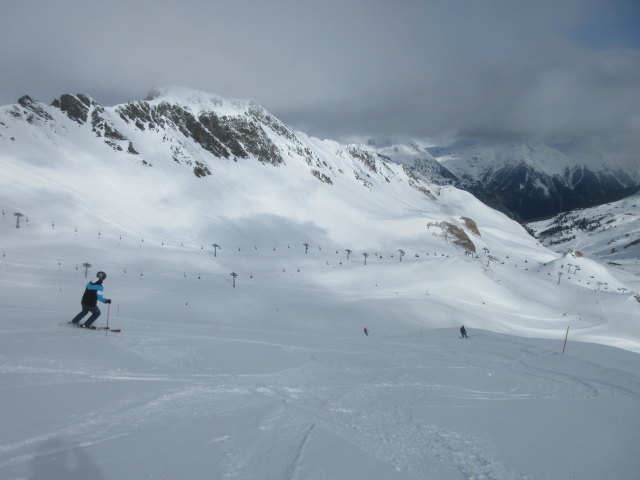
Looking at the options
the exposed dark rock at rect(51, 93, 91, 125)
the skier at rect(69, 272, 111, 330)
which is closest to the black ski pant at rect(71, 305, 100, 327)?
the skier at rect(69, 272, 111, 330)

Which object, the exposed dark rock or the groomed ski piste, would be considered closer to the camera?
the groomed ski piste

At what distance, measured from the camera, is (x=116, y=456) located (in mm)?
5074

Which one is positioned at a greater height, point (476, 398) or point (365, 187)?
point (365, 187)

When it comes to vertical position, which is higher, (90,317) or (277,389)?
(90,317)

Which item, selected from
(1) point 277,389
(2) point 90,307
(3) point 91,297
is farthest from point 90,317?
(1) point 277,389

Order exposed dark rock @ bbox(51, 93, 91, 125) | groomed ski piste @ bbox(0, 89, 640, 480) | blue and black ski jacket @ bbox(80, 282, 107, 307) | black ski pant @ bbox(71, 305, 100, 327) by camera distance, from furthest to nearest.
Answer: exposed dark rock @ bbox(51, 93, 91, 125)
blue and black ski jacket @ bbox(80, 282, 107, 307)
black ski pant @ bbox(71, 305, 100, 327)
groomed ski piste @ bbox(0, 89, 640, 480)

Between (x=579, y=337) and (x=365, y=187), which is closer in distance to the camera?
(x=579, y=337)

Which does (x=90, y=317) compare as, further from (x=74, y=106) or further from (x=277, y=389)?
(x=74, y=106)

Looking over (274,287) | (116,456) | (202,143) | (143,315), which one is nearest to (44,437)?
(116,456)

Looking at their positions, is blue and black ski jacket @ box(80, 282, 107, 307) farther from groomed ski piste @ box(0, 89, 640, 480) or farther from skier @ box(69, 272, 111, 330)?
groomed ski piste @ box(0, 89, 640, 480)

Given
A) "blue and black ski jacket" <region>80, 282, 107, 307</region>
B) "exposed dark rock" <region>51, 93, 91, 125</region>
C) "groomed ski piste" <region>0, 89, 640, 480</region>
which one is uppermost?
"exposed dark rock" <region>51, 93, 91, 125</region>

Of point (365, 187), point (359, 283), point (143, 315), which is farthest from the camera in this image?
point (365, 187)

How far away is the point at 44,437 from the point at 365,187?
15828cm

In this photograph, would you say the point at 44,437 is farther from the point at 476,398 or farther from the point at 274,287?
the point at 274,287
